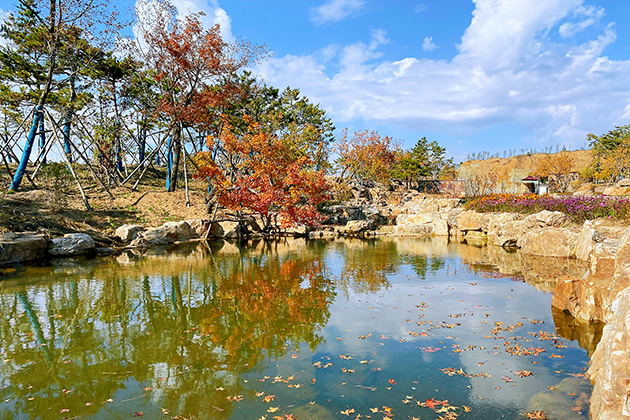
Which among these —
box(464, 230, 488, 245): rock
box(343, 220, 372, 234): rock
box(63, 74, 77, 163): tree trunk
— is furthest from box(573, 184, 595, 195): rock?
box(63, 74, 77, 163): tree trunk

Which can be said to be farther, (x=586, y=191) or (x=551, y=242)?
(x=586, y=191)

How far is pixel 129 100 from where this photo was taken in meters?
27.2

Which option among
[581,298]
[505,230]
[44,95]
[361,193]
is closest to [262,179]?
[44,95]

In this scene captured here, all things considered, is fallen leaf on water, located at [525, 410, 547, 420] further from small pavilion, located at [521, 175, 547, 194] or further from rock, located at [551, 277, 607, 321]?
small pavilion, located at [521, 175, 547, 194]

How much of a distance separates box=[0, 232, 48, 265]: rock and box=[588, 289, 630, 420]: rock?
14.3 metres

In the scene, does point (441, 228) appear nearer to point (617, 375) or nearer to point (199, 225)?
point (199, 225)

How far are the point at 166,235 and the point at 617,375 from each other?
16.1 meters

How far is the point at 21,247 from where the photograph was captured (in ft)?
38.4

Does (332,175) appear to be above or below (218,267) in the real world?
above

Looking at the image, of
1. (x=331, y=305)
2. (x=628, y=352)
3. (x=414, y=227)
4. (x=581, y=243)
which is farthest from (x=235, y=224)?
(x=628, y=352)

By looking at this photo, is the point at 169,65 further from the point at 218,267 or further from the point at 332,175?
the point at 332,175

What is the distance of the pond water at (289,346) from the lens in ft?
12.8

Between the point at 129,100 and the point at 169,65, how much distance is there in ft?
33.1

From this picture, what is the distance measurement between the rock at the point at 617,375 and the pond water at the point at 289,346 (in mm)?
662
